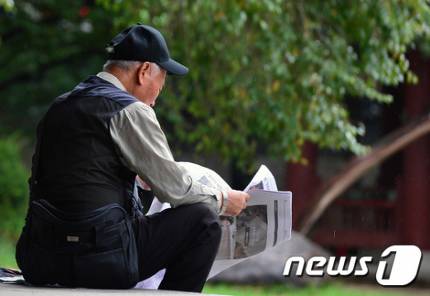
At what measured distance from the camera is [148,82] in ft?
15.5

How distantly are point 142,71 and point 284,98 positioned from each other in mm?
6089

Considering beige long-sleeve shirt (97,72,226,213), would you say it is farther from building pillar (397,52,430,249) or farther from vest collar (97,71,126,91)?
building pillar (397,52,430,249)

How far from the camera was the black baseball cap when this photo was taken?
4637 millimetres

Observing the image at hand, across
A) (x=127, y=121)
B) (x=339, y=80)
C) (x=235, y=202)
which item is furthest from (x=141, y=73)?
(x=339, y=80)

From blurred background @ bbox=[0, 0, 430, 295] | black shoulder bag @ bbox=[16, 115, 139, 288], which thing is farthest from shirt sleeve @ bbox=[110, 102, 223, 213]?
blurred background @ bbox=[0, 0, 430, 295]

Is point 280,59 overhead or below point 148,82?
below

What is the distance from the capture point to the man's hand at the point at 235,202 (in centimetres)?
470

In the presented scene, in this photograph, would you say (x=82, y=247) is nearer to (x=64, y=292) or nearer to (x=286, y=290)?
(x=64, y=292)

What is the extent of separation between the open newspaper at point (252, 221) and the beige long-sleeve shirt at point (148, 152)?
244 millimetres

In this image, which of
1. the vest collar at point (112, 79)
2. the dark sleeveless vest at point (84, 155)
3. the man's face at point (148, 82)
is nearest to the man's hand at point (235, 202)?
the dark sleeveless vest at point (84, 155)

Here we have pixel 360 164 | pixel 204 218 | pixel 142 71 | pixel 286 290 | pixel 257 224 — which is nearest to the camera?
pixel 204 218

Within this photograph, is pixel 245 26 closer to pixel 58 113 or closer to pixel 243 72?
pixel 243 72

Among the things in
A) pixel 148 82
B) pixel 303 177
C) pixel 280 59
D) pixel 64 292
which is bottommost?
pixel 303 177

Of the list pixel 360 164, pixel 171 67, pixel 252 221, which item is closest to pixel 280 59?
pixel 360 164
